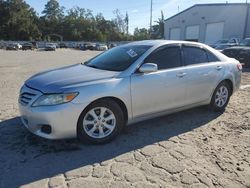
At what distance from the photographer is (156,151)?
4.31 m

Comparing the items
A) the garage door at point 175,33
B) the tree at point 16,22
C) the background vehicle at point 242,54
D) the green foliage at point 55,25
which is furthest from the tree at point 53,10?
the background vehicle at point 242,54

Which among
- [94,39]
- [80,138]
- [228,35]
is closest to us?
[80,138]

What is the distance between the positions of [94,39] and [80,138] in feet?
327

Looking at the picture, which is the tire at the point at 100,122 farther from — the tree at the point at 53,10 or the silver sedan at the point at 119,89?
the tree at the point at 53,10

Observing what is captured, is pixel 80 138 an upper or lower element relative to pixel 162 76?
lower

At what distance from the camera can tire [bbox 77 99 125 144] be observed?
4320 mm

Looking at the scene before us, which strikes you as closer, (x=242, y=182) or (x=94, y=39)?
(x=242, y=182)

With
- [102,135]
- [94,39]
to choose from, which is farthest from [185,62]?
[94,39]

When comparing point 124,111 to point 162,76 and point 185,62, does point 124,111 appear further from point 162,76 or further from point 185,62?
point 185,62

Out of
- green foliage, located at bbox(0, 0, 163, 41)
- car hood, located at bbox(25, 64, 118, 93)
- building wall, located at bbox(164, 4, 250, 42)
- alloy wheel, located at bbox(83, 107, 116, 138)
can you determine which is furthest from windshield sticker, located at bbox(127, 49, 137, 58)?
green foliage, located at bbox(0, 0, 163, 41)

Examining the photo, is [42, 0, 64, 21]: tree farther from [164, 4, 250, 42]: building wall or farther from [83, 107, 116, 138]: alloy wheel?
[83, 107, 116, 138]: alloy wheel

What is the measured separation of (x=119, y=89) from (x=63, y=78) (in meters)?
0.88

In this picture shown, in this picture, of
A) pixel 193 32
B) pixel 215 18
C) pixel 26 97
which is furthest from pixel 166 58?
pixel 193 32

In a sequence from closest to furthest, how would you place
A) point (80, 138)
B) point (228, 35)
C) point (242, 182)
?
1. point (242, 182)
2. point (80, 138)
3. point (228, 35)
